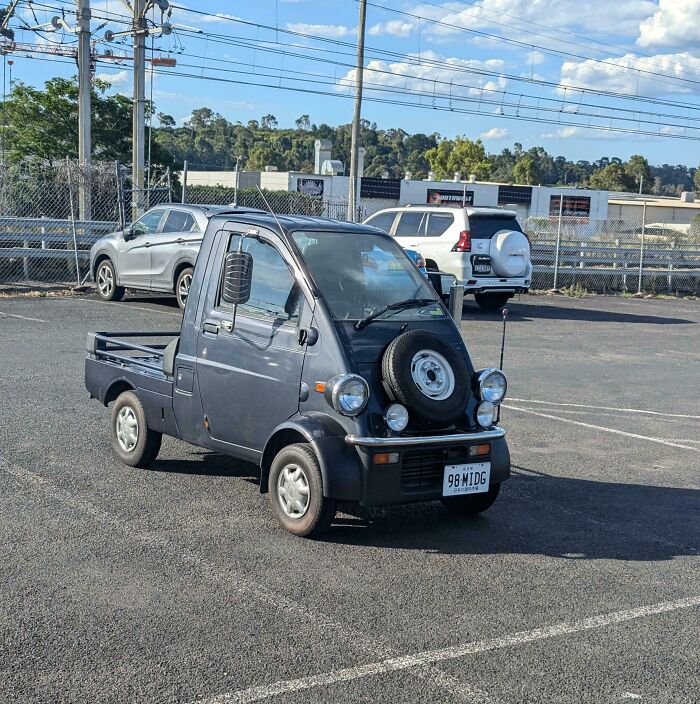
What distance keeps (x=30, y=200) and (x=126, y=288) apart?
4.74m

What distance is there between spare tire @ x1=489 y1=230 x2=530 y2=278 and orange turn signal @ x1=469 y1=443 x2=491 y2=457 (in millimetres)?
12637

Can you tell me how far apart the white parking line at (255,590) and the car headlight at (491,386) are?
2.01 m

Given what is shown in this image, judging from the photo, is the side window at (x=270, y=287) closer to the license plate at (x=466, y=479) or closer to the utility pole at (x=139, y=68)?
the license plate at (x=466, y=479)

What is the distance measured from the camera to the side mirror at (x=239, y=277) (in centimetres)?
658

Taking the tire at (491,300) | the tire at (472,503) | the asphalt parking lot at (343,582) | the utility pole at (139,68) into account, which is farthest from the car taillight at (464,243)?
the utility pole at (139,68)

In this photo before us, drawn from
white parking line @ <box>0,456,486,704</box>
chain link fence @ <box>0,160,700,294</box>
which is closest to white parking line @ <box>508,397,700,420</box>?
white parking line @ <box>0,456,486,704</box>

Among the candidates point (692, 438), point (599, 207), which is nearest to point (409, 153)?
point (599, 207)

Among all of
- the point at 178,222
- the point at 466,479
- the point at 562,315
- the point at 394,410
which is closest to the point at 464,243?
the point at 562,315

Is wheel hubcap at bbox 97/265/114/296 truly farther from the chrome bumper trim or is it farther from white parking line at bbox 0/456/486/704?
the chrome bumper trim

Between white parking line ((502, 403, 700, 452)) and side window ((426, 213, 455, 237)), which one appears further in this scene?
side window ((426, 213, 455, 237))

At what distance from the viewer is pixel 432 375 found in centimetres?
618

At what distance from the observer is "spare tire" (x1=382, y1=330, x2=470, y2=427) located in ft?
19.7

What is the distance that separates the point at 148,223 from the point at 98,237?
13.1ft

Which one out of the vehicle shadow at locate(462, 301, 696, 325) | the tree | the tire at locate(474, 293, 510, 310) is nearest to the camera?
the vehicle shadow at locate(462, 301, 696, 325)
